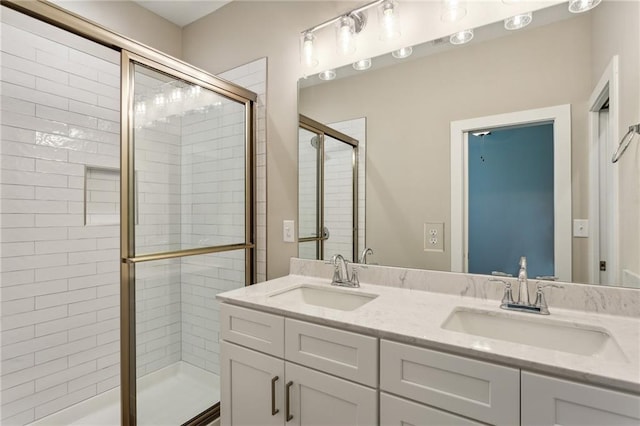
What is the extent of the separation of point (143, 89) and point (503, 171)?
1708mm

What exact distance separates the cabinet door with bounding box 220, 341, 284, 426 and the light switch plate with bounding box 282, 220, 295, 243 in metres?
0.72

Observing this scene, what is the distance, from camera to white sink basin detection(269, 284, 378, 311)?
59.5 inches

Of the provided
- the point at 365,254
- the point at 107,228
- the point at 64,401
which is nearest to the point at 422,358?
the point at 365,254

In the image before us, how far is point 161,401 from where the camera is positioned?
6.05 feet

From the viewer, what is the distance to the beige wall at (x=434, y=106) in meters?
1.24

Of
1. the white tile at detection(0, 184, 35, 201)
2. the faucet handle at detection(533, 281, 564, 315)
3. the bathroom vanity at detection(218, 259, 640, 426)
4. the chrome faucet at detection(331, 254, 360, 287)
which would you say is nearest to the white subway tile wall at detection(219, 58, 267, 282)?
the bathroom vanity at detection(218, 259, 640, 426)

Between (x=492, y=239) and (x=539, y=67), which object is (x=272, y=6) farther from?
(x=492, y=239)

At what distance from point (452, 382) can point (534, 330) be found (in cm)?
43

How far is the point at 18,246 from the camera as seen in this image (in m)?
1.87

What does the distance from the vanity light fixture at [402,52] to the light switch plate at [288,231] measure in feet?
3.47

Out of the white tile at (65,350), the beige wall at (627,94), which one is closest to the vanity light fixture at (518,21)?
the beige wall at (627,94)

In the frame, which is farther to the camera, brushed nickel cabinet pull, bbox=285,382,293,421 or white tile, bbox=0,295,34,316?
white tile, bbox=0,295,34,316

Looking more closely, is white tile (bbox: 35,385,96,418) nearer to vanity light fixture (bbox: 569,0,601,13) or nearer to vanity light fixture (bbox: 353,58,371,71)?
vanity light fixture (bbox: 353,58,371,71)

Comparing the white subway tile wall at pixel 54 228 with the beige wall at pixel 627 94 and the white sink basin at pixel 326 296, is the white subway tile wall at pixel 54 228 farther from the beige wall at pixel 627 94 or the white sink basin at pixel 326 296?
the beige wall at pixel 627 94
